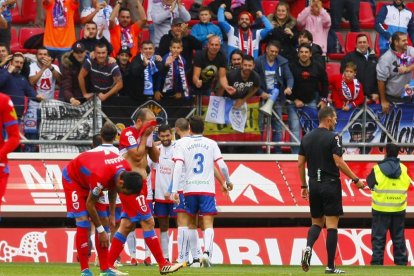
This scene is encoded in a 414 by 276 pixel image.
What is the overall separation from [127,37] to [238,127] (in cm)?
306

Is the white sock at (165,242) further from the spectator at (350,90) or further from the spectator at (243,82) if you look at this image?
the spectator at (350,90)

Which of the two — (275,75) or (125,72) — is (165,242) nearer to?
(125,72)

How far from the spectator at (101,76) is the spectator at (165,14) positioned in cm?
231

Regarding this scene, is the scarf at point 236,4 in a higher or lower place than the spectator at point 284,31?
higher

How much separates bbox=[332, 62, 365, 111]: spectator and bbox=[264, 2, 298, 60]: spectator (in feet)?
3.76

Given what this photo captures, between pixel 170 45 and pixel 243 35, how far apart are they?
194 centimetres

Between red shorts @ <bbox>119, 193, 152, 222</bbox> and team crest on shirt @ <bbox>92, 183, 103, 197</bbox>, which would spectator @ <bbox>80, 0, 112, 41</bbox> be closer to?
red shorts @ <bbox>119, 193, 152, 222</bbox>

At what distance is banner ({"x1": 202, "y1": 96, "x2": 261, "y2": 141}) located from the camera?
77.8ft

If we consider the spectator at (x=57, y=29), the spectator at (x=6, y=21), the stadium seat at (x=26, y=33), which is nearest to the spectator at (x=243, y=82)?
the spectator at (x=57, y=29)

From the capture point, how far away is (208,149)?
63.1 ft

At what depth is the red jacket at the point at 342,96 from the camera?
2419cm

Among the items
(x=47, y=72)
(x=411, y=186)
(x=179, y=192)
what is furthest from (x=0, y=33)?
(x=411, y=186)

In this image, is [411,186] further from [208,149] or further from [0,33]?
[0,33]

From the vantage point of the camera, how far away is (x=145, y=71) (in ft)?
76.8
